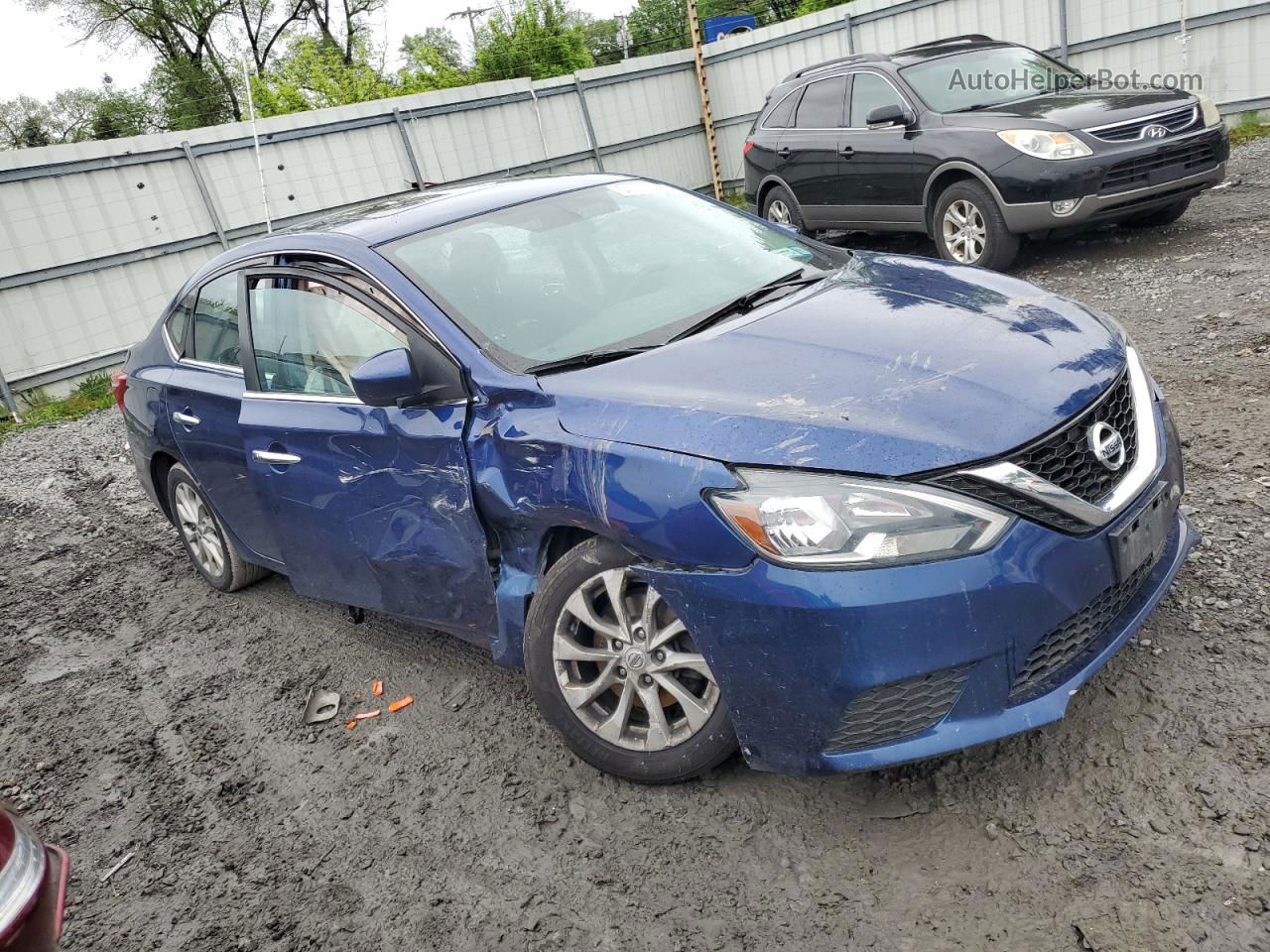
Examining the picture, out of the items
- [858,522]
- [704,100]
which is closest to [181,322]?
→ [858,522]

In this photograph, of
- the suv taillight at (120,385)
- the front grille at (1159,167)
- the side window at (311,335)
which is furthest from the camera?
the front grille at (1159,167)

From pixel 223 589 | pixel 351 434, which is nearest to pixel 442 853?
pixel 351 434

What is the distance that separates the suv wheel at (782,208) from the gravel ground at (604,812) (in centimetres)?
583

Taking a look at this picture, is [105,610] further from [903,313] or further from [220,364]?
[903,313]

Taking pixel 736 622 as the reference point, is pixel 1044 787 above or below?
below

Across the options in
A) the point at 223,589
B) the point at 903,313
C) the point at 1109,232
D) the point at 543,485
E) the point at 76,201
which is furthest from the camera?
the point at 76,201

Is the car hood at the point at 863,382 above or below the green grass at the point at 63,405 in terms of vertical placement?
above

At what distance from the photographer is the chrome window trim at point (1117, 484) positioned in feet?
7.75

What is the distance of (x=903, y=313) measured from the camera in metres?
3.04

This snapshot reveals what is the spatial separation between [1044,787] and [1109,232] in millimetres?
7485

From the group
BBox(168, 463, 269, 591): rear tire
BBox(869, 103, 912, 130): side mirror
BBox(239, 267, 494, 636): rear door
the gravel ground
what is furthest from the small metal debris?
BBox(869, 103, 912, 130): side mirror

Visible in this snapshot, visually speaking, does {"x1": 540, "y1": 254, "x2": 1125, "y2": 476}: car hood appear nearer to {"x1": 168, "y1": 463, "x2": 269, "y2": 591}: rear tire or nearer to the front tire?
the front tire

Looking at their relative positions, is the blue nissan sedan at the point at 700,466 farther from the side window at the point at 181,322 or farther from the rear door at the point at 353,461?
the side window at the point at 181,322

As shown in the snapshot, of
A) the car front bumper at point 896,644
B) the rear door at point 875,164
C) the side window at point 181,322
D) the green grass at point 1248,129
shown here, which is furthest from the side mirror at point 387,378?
the green grass at point 1248,129
